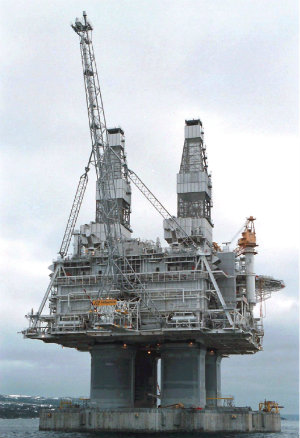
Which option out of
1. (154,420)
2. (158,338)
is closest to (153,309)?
(158,338)

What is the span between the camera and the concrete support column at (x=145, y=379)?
69.4 metres

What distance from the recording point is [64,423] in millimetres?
58906

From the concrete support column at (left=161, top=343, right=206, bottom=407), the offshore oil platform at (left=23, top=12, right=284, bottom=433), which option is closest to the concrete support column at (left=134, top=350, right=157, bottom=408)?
the offshore oil platform at (left=23, top=12, right=284, bottom=433)

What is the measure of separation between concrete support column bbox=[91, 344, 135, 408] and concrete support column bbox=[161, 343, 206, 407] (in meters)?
3.59

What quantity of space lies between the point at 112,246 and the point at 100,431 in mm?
17022

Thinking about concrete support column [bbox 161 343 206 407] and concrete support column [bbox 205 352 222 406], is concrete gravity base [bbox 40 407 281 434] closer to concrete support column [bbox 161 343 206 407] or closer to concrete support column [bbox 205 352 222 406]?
concrete support column [bbox 161 343 206 407]

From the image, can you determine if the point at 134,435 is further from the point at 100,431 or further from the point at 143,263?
the point at 143,263

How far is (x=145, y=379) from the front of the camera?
231 feet

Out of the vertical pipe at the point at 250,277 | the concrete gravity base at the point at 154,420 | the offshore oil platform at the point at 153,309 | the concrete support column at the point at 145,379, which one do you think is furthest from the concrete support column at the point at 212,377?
the vertical pipe at the point at 250,277

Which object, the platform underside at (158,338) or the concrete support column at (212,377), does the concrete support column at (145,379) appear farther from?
the platform underside at (158,338)

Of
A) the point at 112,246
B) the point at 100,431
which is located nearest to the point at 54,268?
the point at 112,246

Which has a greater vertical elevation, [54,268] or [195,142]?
[195,142]

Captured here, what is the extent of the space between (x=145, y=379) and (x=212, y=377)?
7.73m

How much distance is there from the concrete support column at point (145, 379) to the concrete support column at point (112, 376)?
814 cm
